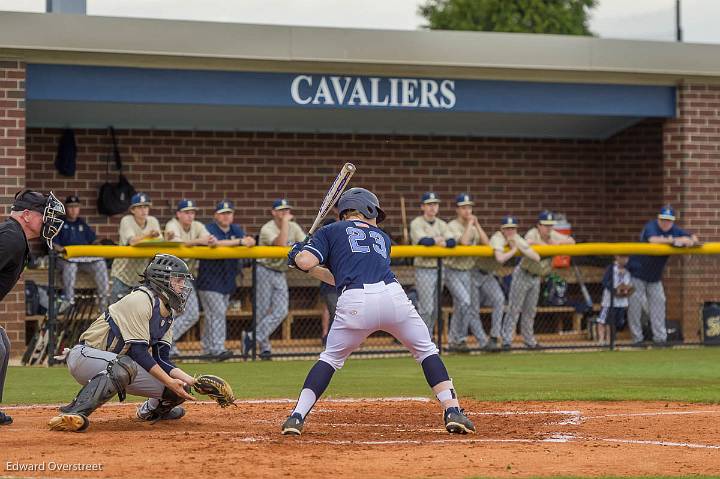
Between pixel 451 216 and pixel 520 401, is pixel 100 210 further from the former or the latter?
pixel 520 401

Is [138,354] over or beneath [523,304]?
beneath

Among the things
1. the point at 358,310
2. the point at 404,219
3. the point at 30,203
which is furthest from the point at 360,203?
the point at 404,219

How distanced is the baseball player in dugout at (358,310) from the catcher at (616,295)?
26.9 ft

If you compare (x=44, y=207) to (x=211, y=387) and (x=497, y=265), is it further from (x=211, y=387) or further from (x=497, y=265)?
(x=497, y=265)

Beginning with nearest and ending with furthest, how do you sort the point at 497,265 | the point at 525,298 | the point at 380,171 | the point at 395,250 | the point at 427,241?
the point at 395,250
the point at 427,241
the point at 497,265
the point at 525,298
the point at 380,171

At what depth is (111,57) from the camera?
1514cm

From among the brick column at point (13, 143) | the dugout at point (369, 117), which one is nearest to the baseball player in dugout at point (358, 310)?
the brick column at point (13, 143)

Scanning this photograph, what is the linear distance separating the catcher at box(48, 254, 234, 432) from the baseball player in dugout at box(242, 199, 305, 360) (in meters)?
5.93

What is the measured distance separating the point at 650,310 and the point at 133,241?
6.64 metres

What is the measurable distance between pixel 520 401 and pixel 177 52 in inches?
290

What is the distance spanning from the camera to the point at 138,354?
25.5ft

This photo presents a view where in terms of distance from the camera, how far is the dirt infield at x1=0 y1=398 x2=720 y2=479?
653 cm

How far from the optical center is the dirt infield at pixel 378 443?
6531 millimetres

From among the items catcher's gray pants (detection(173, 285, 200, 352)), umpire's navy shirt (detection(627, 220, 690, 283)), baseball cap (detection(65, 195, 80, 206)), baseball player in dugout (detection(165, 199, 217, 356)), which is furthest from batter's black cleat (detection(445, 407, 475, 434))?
baseball cap (detection(65, 195, 80, 206))
